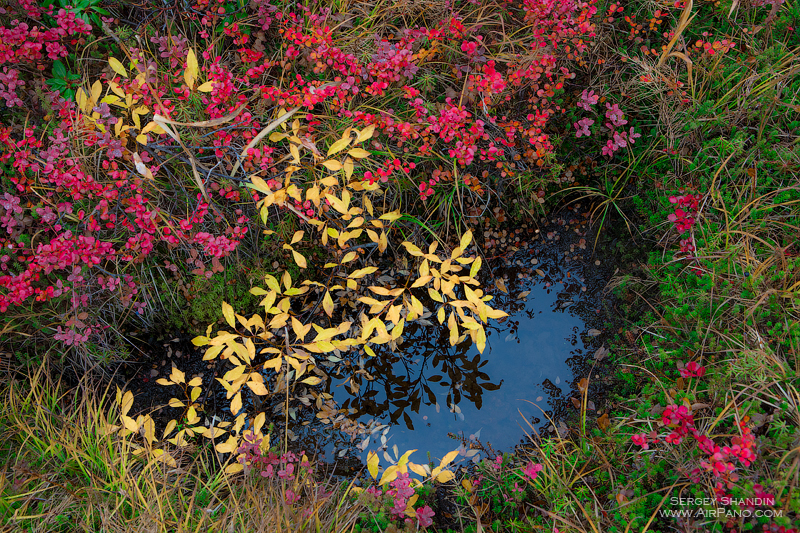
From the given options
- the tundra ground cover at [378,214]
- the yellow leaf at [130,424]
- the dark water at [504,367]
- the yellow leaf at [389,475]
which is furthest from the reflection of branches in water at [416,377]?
the yellow leaf at [130,424]

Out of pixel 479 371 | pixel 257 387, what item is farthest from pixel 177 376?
pixel 479 371

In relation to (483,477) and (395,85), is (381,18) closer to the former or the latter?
(395,85)

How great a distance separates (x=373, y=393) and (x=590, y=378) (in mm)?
1394

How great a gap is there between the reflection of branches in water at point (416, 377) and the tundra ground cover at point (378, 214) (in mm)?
200

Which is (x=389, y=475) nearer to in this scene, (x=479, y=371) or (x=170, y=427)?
(x=479, y=371)

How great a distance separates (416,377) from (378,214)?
44.9 inches

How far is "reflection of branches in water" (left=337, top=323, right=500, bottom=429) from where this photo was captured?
2.70m

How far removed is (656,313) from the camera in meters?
2.47

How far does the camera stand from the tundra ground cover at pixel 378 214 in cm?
204

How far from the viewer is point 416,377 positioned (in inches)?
110

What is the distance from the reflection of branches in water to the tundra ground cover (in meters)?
0.20

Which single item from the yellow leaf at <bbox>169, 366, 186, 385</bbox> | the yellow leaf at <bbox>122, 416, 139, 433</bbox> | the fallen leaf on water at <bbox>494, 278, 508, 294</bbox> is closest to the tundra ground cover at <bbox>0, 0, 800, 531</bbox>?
the yellow leaf at <bbox>122, 416, 139, 433</bbox>

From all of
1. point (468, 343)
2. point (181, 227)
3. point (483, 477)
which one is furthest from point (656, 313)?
point (181, 227)

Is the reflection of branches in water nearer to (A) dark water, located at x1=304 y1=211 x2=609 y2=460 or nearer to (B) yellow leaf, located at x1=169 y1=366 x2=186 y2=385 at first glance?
(A) dark water, located at x1=304 y1=211 x2=609 y2=460
